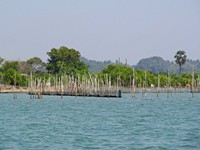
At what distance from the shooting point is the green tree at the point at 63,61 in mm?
165625

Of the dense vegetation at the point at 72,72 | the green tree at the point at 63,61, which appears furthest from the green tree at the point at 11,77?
the green tree at the point at 63,61

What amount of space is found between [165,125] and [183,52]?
148292 millimetres

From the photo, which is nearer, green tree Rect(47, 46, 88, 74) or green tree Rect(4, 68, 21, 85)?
green tree Rect(4, 68, 21, 85)

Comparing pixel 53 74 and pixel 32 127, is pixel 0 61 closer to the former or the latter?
pixel 53 74

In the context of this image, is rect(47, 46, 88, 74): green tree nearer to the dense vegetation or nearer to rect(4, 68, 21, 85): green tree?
the dense vegetation

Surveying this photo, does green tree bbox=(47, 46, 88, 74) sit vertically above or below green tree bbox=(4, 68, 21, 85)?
above

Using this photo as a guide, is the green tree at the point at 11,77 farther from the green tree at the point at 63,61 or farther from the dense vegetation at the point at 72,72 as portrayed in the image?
the green tree at the point at 63,61

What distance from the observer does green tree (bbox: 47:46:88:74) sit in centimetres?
16562

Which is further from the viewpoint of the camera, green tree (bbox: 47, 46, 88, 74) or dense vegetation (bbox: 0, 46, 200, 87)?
green tree (bbox: 47, 46, 88, 74)

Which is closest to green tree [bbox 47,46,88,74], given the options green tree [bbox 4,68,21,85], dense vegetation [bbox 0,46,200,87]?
dense vegetation [bbox 0,46,200,87]

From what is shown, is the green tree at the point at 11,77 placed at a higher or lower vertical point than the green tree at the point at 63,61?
lower

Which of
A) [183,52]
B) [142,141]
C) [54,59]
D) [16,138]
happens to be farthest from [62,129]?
[183,52]

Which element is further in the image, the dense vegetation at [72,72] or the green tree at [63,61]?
the green tree at [63,61]

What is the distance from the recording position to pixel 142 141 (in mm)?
32344
